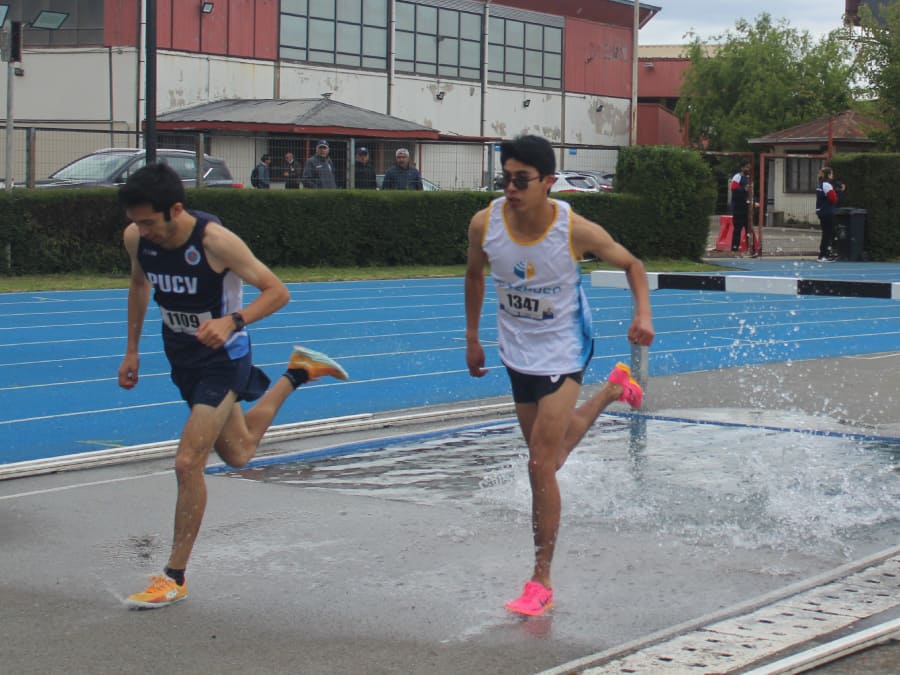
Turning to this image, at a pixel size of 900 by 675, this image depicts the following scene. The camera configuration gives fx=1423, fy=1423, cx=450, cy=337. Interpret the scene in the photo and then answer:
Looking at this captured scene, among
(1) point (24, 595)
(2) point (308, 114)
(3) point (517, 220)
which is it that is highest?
(2) point (308, 114)

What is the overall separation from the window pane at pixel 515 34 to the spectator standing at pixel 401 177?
83.3ft

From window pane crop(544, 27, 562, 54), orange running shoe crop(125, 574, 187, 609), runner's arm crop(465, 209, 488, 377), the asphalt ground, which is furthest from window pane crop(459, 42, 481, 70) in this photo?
orange running shoe crop(125, 574, 187, 609)

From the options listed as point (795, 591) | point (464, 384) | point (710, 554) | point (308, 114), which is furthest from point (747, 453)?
point (308, 114)

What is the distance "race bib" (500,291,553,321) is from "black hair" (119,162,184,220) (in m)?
1.37

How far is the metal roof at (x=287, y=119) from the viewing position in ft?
113

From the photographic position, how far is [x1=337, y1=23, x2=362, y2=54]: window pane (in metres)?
43.7

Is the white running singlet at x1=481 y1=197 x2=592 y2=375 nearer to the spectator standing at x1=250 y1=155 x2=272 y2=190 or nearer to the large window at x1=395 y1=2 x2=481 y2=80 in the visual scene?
the spectator standing at x1=250 y1=155 x2=272 y2=190

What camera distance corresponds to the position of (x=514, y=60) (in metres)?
50.7

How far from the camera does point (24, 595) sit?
5586 mm

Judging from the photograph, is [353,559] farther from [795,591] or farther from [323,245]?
[323,245]

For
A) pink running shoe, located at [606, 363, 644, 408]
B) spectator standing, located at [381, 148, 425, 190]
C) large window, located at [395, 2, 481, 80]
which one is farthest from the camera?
large window, located at [395, 2, 481, 80]

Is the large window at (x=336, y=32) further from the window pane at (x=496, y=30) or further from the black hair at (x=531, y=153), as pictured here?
the black hair at (x=531, y=153)

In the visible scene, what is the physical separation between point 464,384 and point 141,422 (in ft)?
10.3

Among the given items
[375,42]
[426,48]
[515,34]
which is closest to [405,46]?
[426,48]
